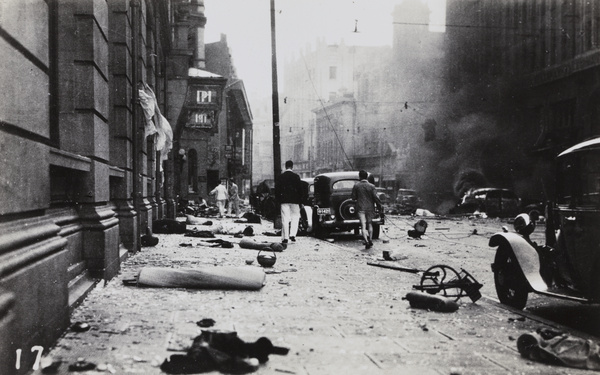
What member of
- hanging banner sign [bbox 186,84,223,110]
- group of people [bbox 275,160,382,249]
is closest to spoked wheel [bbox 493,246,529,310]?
group of people [bbox 275,160,382,249]

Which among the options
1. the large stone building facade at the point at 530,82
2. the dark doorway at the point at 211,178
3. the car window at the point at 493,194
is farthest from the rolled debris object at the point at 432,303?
the dark doorway at the point at 211,178

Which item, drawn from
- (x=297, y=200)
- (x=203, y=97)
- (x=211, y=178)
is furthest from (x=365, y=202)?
(x=211, y=178)

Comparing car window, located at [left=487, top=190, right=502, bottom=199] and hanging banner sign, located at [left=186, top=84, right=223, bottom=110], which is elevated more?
hanging banner sign, located at [left=186, top=84, right=223, bottom=110]

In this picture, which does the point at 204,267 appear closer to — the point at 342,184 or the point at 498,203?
the point at 342,184

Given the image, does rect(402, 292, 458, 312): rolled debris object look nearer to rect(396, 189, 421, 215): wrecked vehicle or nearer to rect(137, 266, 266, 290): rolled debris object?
rect(137, 266, 266, 290): rolled debris object

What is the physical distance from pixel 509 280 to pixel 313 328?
2.73 meters

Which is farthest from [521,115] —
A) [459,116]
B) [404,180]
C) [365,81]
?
[365,81]

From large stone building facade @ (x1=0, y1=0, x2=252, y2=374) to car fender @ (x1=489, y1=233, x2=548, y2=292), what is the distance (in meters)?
4.57

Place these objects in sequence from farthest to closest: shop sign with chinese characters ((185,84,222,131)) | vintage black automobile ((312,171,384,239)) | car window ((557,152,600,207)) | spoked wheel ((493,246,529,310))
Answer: shop sign with chinese characters ((185,84,222,131))
vintage black automobile ((312,171,384,239))
spoked wheel ((493,246,529,310))
car window ((557,152,600,207))

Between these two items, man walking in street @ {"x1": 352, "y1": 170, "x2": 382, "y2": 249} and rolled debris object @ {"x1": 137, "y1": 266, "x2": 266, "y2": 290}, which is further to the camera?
man walking in street @ {"x1": 352, "y1": 170, "x2": 382, "y2": 249}

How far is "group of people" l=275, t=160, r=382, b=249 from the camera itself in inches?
579

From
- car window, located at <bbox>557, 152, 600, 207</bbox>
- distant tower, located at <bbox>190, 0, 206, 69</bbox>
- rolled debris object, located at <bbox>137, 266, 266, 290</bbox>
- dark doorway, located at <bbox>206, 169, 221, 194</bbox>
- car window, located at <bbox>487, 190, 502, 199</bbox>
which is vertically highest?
distant tower, located at <bbox>190, 0, 206, 69</bbox>

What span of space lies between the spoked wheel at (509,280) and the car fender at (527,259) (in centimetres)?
6

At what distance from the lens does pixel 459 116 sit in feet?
162
